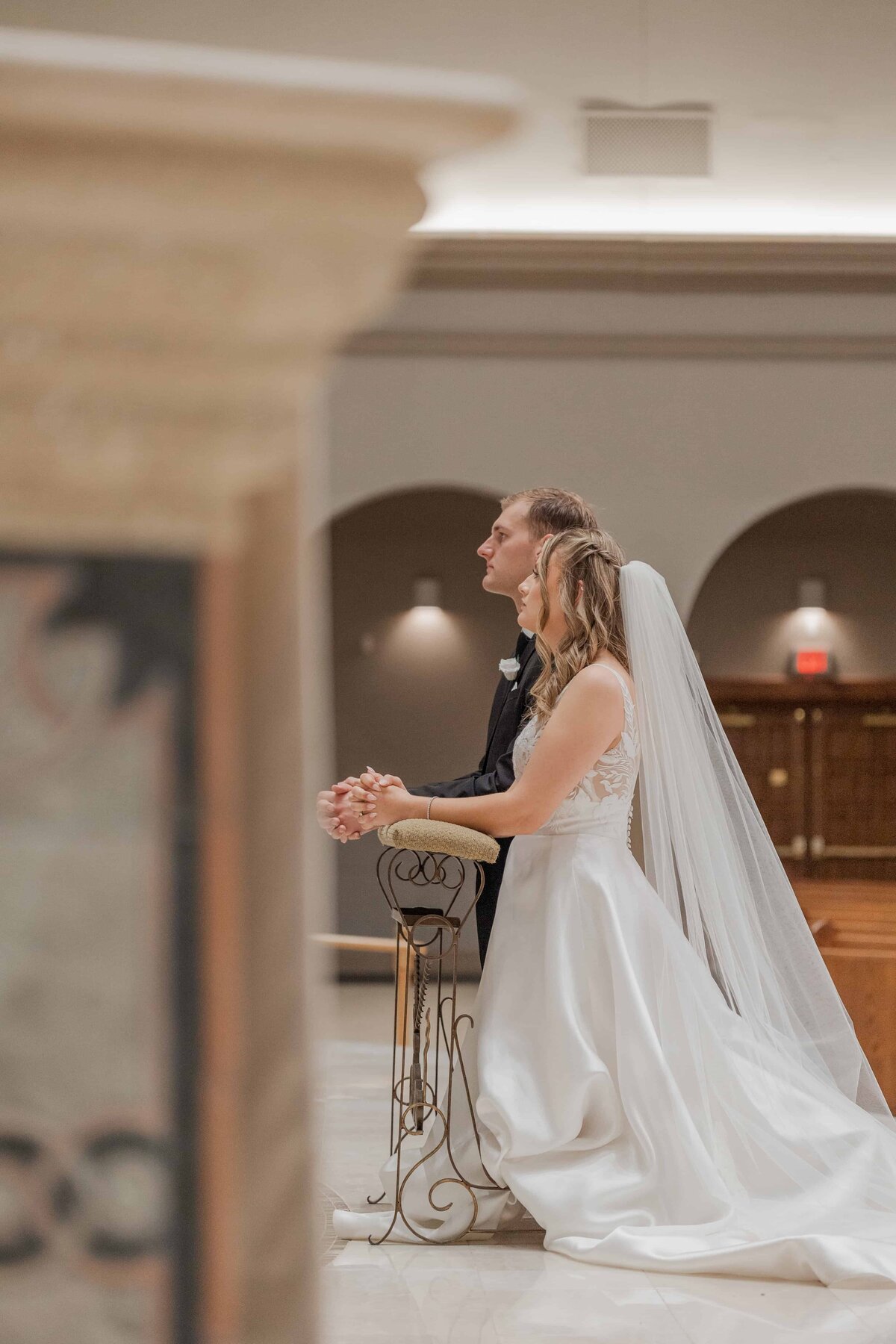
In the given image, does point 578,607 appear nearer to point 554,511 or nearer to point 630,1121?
point 554,511

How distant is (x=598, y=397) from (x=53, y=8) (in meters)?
3.30

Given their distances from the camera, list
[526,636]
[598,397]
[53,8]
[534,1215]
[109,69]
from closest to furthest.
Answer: [109,69]
[534,1215]
[526,636]
[53,8]
[598,397]

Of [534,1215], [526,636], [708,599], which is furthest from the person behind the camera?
[708,599]

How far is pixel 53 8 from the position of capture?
4.90 meters

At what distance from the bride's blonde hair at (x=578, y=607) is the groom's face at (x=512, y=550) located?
0.23m

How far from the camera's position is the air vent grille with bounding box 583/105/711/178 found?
578cm

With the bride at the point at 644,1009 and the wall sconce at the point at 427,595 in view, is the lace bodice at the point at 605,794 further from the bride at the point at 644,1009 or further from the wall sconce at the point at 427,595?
the wall sconce at the point at 427,595

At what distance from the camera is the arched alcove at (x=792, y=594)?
908 cm

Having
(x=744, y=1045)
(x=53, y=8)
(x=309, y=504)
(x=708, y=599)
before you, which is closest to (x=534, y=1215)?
(x=744, y=1045)

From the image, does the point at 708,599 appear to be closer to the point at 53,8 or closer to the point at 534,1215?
the point at 53,8

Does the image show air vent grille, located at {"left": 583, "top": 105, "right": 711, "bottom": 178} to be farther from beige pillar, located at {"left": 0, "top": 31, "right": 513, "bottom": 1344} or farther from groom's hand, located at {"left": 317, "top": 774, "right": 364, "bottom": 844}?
beige pillar, located at {"left": 0, "top": 31, "right": 513, "bottom": 1344}

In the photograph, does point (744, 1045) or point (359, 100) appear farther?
point (744, 1045)

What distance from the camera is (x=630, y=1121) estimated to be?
9.27ft

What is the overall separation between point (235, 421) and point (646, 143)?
18.4ft
